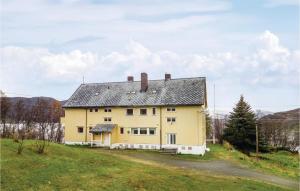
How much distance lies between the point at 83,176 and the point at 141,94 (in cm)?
2830

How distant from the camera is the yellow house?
4550 cm

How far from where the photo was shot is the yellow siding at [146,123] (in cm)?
4522

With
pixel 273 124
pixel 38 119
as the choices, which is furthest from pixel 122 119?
pixel 273 124

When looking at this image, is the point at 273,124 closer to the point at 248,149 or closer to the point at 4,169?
the point at 248,149

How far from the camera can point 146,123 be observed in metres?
47.6

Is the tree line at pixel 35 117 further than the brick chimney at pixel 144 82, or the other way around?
the tree line at pixel 35 117

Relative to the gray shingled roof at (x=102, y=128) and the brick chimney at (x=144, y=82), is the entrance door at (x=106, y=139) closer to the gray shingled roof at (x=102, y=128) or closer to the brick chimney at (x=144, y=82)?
the gray shingled roof at (x=102, y=128)

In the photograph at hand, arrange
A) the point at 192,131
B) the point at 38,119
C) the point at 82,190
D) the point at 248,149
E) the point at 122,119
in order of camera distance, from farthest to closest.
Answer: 1. the point at 38,119
2. the point at 248,149
3. the point at 122,119
4. the point at 192,131
5. the point at 82,190

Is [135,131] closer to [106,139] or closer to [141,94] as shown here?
[106,139]

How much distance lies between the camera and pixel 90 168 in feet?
81.0

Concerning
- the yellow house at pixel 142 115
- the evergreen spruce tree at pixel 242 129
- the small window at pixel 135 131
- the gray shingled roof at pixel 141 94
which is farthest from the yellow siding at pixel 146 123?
the evergreen spruce tree at pixel 242 129

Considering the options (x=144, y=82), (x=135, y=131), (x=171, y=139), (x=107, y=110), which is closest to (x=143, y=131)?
(x=135, y=131)

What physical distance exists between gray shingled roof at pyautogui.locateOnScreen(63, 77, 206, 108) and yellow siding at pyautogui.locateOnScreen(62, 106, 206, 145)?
0.90 m

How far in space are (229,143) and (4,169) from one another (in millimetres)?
43756
